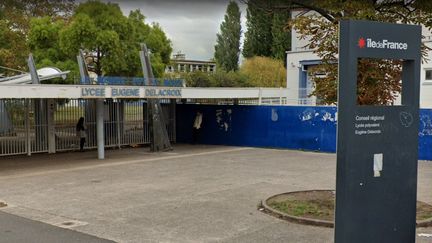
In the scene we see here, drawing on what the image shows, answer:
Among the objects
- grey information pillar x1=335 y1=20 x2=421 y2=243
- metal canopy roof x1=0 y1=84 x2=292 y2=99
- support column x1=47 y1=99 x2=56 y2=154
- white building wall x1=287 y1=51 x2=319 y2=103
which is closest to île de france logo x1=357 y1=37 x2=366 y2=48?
grey information pillar x1=335 y1=20 x2=421 y2=243

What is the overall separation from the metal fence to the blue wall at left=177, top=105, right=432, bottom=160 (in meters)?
1.92

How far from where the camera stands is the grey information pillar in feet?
18.2

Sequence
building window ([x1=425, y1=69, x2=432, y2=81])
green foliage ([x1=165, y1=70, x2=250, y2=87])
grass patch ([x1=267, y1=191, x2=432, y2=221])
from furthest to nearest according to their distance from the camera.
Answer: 1. green foliage ([x1=165, y1=70, x2=250, y2=87])
2. building window ([x1=425, y1=69, x2=432, y2=81])
3. grass patch ([x1=267, y1=191, x2=432, y2=221])

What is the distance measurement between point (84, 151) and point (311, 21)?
13946mm

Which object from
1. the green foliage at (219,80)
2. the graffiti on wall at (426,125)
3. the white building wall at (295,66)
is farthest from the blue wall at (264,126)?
the green foliage at (219,80)

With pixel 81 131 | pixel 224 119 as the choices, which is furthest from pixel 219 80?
pixel 81 131

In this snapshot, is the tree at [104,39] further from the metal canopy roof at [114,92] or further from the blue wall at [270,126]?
the metal canopy roof at [114,92]

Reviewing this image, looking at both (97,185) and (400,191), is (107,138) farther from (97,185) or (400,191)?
(400,191)

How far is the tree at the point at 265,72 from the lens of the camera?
47.4m

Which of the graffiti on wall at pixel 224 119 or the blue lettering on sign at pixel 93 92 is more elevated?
the blue lettering on sign at pixel 93 92

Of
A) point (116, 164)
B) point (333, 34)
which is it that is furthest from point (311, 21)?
point (116, 164)

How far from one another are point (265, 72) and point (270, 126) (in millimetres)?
26643

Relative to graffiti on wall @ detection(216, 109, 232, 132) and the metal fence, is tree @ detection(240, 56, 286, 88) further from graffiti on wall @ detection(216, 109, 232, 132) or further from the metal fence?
the metal fence

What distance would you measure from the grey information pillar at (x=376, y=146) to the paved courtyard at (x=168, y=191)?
1.98 m
